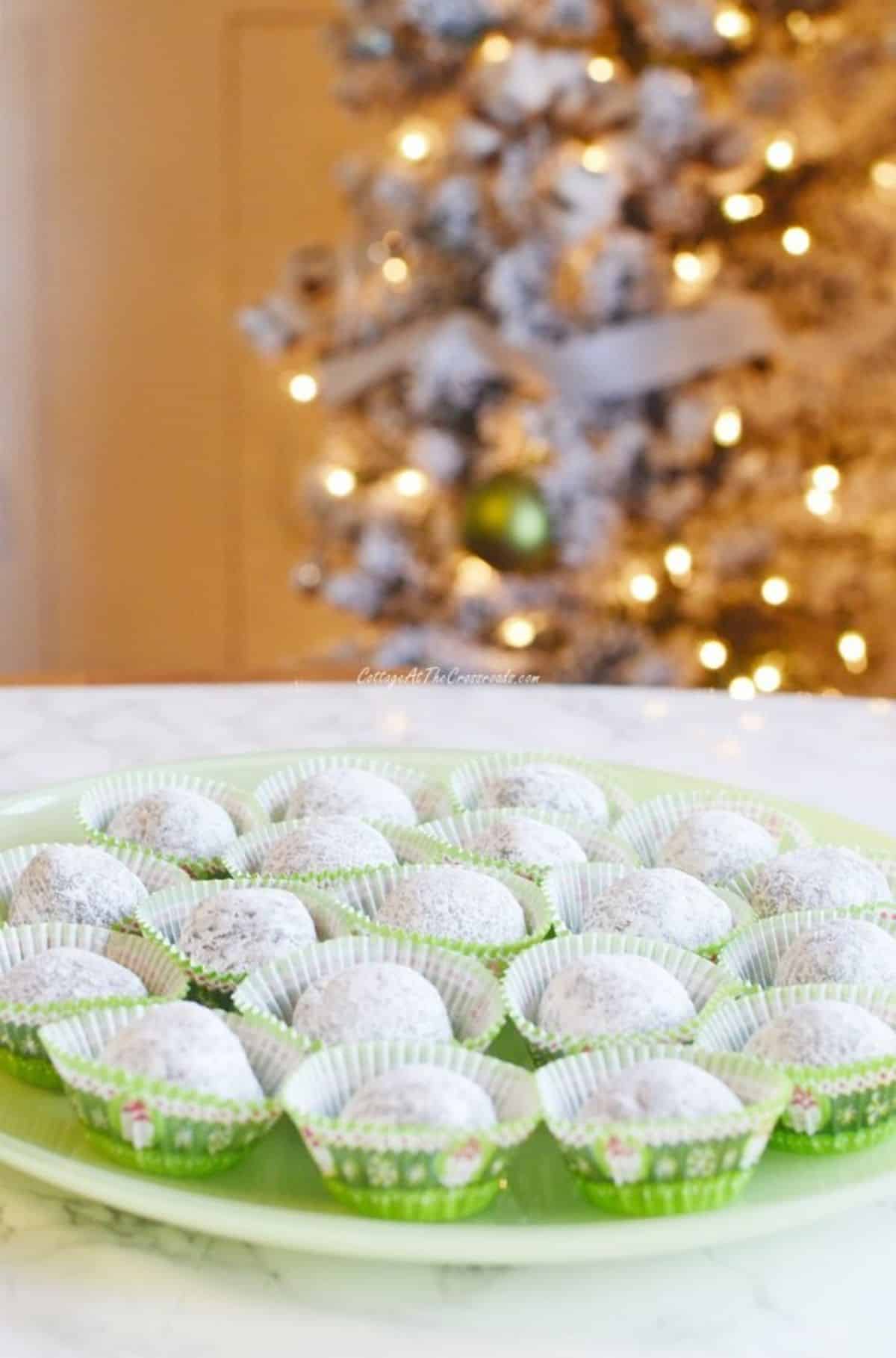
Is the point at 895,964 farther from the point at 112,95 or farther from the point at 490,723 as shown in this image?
the point at 112,95

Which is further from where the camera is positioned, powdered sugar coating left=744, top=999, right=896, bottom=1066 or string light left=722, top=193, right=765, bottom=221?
string light left=722, top=193, right=765, bottom=221

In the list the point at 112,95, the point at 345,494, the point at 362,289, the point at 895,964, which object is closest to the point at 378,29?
the point at 362,289

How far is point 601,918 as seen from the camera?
2.88ft

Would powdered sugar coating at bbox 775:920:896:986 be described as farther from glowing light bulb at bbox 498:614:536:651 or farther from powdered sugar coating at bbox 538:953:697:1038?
glowing light bulb at bbox 498:614:536:651

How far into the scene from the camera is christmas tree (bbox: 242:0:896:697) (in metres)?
2.61

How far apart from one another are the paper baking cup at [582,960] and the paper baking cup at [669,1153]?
6 centimetres

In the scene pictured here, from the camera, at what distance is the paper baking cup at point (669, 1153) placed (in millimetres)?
632

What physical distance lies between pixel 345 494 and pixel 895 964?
2212mm

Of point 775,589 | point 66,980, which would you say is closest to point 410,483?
point 775,589

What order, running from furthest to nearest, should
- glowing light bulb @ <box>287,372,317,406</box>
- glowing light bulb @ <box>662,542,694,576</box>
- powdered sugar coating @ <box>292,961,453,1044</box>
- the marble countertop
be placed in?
glowing light bulb @ <box>287,372,317,406</box> < glowing light bulb @ <box>662,542,694,576</box> < powdered sugar coating @ <box>292,961,453,1044</box> < the marble countertop

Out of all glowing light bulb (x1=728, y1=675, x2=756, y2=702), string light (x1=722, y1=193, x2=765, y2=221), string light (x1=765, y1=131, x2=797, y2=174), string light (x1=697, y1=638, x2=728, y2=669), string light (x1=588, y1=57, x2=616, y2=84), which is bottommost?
glowing light bulb (x1=728, y1=675, x2=756, y2=702)

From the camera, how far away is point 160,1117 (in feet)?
2.13

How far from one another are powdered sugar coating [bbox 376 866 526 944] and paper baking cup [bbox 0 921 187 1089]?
13 cm

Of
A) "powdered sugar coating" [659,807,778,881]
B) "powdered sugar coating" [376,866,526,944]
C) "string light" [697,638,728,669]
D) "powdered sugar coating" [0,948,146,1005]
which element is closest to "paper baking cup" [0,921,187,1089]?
"powdered sugar coating" [0,948,146,1005]
